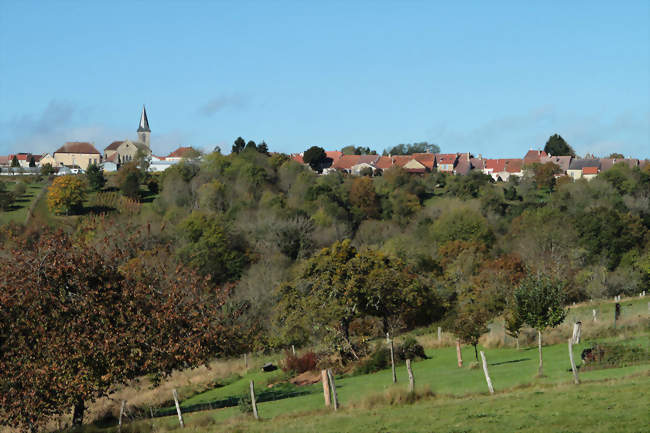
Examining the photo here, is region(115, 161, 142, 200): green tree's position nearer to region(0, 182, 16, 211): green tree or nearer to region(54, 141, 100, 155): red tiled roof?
region(0, 182, 16, 211): green tree

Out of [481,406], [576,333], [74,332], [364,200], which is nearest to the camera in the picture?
[481,406]

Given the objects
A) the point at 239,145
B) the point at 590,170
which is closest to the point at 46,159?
the point at 239,145

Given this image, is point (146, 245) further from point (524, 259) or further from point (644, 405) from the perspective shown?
point (644, 405)

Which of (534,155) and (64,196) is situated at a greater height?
(534,155)

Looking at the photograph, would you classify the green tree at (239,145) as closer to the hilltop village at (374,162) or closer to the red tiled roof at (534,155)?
the hilltop village at (374,162)

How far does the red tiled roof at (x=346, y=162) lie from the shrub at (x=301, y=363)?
129 metres

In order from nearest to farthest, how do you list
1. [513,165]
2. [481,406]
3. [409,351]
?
1. [481,406]
2. [409,351]
3. [513,165]

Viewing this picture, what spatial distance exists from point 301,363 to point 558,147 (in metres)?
151

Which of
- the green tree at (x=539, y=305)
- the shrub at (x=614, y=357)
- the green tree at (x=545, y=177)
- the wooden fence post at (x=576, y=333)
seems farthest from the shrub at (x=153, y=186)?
the shrub at (x=614, y=357)

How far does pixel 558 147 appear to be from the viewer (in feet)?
581

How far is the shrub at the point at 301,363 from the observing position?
37.8 meters

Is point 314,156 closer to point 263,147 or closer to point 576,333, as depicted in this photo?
point 263,147

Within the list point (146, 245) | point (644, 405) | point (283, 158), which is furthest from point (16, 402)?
point (283, 158)

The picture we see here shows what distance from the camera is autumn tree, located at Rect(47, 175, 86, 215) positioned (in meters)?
111
